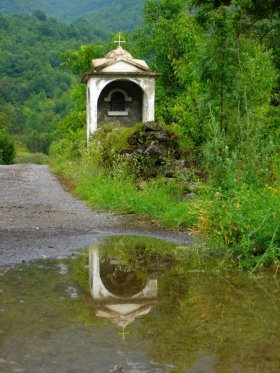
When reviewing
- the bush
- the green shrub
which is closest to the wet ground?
the green shrub

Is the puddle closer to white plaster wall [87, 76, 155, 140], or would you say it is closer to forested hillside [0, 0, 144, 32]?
white plaster wall [87, 76, 155, 140]

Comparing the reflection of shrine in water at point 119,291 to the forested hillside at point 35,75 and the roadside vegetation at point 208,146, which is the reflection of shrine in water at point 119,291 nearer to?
the roadside vegetation at point 208,146

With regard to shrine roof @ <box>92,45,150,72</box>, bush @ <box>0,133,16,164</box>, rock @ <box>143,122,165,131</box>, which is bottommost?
bush @ <box>0,133,16,164</box>

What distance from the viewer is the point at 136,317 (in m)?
4.93

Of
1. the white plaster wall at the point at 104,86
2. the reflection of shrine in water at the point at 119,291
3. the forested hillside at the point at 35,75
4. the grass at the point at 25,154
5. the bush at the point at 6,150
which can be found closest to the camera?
the reflection of shrine in water at the point at 119,291

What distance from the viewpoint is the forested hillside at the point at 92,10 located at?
4456 inches

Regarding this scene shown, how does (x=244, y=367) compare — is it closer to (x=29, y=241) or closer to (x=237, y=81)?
(x=29, y=241)

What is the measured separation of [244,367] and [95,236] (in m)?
4.86

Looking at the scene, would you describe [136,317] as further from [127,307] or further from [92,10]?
[92,10]

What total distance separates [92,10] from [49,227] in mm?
142752


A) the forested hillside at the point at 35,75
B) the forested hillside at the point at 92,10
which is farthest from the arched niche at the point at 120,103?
the forested hillside at the point at 92,10

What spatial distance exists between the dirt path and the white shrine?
866 cm

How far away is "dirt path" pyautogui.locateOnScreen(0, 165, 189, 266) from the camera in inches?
293

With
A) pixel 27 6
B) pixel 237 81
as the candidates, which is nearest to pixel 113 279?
pixel 237 81
